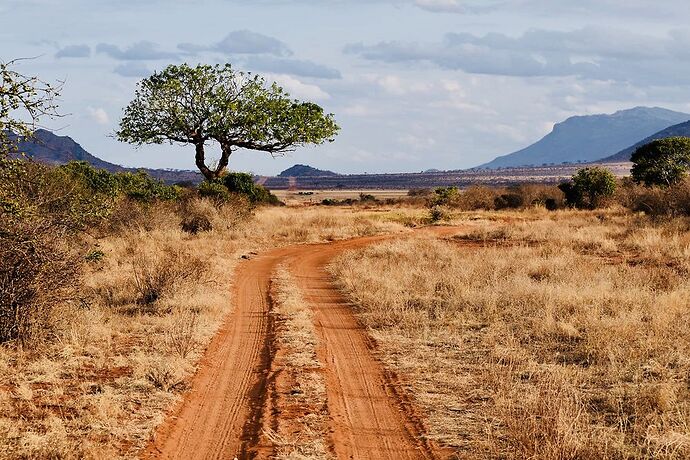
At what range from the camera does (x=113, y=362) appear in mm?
9680

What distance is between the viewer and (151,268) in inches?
656

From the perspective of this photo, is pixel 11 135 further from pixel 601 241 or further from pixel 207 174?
pixel 207 174

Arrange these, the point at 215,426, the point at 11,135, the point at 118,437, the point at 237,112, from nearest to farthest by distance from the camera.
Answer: the point at 118,437, the point at 215,426, the point at 11,135, the point at 237,112

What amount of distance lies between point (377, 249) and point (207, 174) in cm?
1427

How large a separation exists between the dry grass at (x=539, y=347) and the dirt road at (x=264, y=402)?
1.25 feet

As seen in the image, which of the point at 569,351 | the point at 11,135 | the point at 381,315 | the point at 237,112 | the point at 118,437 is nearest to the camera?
the point at 118,437

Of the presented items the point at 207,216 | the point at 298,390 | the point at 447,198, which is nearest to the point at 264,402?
the point at 298,390

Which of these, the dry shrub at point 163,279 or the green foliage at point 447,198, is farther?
the green foliage at point 447,198

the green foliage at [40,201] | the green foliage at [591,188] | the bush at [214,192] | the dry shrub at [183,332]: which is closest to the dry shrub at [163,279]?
the dry shrub at [183,332]

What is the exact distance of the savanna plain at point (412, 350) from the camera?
22.4 ft

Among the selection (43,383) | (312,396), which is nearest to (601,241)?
(312,396)

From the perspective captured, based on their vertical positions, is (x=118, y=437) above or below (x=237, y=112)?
below

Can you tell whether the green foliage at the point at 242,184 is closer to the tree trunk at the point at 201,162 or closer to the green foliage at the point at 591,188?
the tree trunk at the point at 201,162

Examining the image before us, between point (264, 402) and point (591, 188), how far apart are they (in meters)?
45.2
